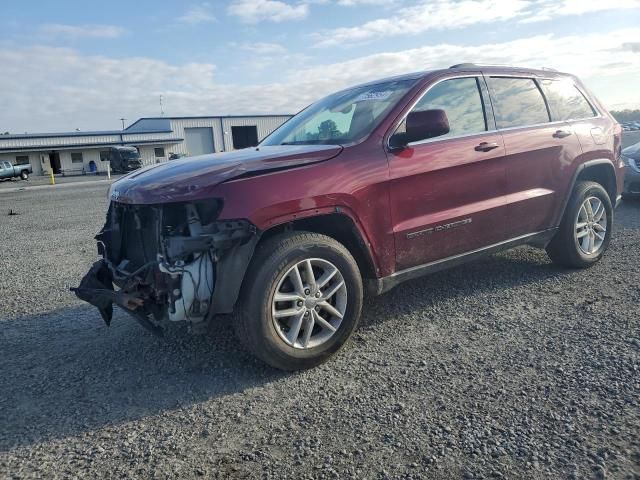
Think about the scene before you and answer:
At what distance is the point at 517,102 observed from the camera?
4492 mm

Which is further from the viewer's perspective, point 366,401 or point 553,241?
point 553,241

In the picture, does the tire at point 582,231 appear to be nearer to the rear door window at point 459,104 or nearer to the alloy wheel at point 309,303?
the rear door window at point 459,104

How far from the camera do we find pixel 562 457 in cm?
220

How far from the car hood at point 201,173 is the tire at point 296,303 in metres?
0.47

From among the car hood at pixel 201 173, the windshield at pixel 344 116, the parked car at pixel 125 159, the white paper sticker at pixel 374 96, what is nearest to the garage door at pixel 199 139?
the parked car at pixel 125 159

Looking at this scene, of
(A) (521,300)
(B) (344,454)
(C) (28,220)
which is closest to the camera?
(B) (344,454)

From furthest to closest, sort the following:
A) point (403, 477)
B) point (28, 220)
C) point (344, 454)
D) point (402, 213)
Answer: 1. point (28, 220)
2. point (402, 213)
3. point (344, 454)
4. point (403, 477)

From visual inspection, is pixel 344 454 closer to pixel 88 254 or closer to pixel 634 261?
pixel 634 261

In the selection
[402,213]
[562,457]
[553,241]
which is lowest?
[562,457]

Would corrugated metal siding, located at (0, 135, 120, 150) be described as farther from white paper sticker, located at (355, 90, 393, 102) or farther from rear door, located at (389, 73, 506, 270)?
rear door, located at (389, 73, 506, 270)

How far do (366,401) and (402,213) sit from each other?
4.62 ft

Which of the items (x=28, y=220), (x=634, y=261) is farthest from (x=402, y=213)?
(x=28, y=220)

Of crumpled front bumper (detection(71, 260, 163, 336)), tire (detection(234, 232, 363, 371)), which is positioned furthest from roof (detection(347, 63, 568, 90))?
crumpled front bumper (detection(71, 260, 163, 336))

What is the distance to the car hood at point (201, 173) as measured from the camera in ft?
9.58
